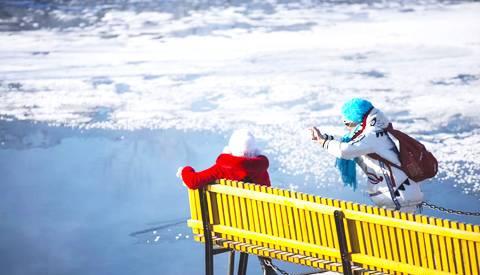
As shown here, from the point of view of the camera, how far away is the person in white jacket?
6.58m

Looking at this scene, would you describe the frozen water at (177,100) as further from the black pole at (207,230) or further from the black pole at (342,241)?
the black pole at (342,241)

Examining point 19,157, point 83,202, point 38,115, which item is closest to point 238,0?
point 38,115

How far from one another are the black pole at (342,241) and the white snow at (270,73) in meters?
3.47

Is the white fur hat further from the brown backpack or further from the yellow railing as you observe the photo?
the brown backpack

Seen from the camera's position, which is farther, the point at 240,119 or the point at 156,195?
the point at 240,119

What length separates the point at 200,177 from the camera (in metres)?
6.86

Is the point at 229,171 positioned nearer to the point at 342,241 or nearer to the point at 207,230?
the point at 207,230

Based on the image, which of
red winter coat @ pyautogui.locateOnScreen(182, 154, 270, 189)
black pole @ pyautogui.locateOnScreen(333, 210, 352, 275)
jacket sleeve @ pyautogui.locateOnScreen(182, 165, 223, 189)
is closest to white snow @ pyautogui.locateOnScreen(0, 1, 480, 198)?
red winter coat @ pyautogui.locateOnScreen(182, 154, 270, 189)

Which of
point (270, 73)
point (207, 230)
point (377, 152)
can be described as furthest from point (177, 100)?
point (377, 152)

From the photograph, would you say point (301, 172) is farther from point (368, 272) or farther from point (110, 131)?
point (368, 272)

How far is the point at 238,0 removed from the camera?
20.0 metres

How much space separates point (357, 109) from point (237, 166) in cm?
92

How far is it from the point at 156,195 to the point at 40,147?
7.19 feet

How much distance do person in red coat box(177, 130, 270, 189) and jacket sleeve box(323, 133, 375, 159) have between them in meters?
0.63
